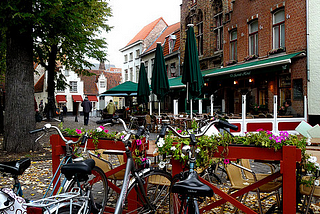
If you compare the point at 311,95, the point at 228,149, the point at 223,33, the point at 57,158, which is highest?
the point at 223,33

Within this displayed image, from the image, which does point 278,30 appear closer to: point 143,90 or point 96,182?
point 143,90

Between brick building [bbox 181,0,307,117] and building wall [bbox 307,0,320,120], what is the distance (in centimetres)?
28

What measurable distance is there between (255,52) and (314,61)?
417cm

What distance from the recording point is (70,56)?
19.3 meters

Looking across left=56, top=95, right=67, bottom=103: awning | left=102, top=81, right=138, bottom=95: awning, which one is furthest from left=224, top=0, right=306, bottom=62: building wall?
left=56, top=95, right=67, bottom=103: awning

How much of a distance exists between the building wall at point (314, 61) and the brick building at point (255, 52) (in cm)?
28

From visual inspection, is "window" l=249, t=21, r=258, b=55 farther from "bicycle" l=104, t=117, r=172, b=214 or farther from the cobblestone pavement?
"bicycle" l=104, t=117, r=172, b=214

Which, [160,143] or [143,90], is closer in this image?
[160,143]

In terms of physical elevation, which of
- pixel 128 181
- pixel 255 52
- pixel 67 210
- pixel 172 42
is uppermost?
pixel 172 42

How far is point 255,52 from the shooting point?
15531 mm

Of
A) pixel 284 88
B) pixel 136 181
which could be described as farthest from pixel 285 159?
pixel 284 88

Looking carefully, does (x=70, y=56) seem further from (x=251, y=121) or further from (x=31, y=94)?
(x=251, y=121)

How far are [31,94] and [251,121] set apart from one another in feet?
26.3

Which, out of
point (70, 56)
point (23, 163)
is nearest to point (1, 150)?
point (23, 163)
